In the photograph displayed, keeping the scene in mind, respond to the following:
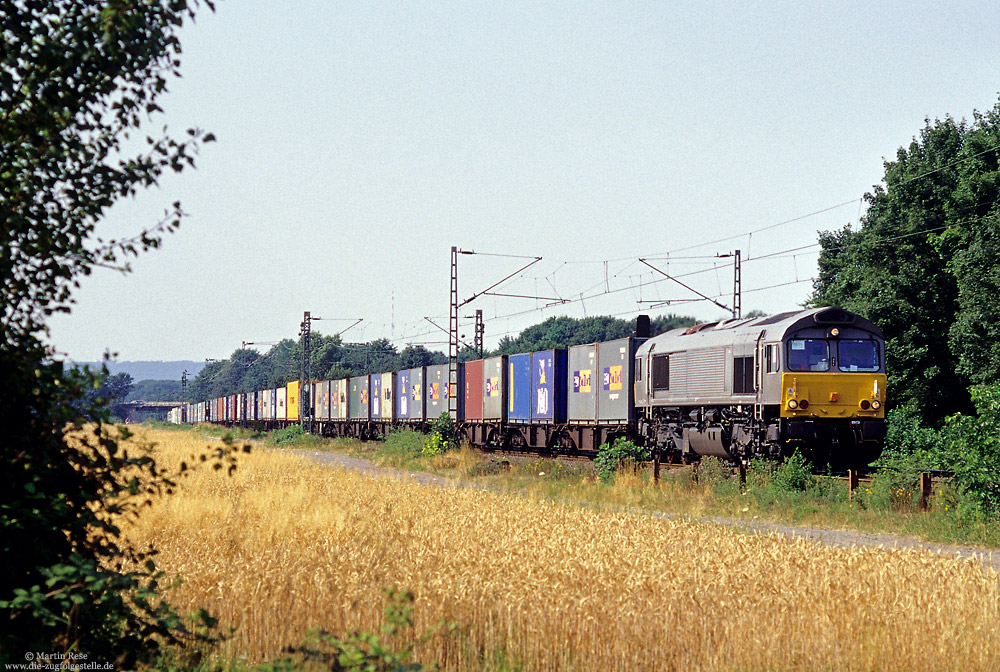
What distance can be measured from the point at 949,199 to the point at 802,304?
1217 cm

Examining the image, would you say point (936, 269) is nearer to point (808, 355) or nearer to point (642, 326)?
point (642, 326)

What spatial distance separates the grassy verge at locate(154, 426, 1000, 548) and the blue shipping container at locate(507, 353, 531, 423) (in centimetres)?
848

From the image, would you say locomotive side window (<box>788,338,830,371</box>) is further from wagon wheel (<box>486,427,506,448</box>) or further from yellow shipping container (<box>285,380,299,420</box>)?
yellow shipping container (<box>285,380,299,420</box>)

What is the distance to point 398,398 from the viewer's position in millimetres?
54094

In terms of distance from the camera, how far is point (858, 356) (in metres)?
24.8

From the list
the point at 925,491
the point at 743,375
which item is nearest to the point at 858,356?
the point at 743,375

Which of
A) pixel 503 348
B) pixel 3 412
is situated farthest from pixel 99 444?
pixel 503 348

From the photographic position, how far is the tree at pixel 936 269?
39656 mm

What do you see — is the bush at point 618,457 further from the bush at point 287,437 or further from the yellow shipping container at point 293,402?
the yellow shipping container at point 293,402

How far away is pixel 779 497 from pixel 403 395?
34.5 metres

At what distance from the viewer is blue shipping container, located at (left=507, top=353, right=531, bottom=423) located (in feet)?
126

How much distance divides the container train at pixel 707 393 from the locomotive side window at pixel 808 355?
0.02m

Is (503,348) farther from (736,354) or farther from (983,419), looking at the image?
(983,419)

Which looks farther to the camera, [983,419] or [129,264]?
[983,419]
